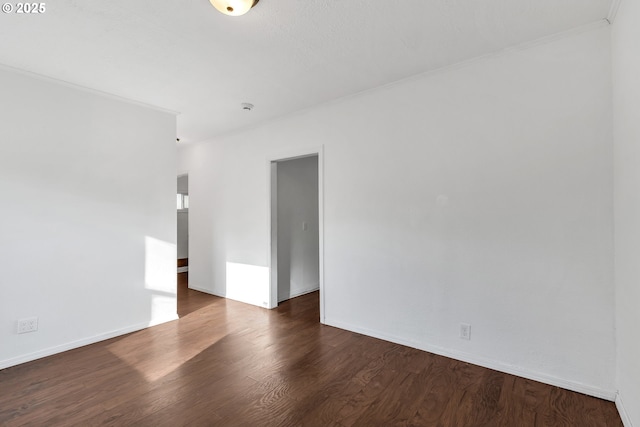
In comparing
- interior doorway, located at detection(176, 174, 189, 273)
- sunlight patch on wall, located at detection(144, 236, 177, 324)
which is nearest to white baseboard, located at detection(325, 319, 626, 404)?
sunlight patch on wall, located at detection(144, 236, 177, 324)

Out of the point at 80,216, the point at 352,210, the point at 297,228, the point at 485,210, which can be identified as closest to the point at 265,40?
the point at 352,210

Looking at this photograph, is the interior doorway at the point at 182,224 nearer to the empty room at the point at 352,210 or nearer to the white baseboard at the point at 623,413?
the empty room at the point at 352,210

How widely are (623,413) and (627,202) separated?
1.29 meters

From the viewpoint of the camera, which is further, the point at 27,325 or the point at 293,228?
the point at 293,228

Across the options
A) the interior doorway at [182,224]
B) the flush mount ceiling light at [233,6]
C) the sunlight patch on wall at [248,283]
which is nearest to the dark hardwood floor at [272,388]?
the sunlight patch on wall at [248,283]

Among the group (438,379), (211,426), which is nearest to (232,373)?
(211,426)

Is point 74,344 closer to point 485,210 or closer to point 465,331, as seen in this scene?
point 465,331

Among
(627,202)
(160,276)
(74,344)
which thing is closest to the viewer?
(627,202)

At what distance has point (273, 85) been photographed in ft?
9.94

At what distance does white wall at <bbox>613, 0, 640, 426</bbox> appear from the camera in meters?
1.59

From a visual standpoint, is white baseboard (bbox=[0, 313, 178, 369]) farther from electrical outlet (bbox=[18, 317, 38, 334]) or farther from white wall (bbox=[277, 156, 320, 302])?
white wall (bbox=[277, 156, 320, 302])

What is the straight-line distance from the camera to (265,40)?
225cm

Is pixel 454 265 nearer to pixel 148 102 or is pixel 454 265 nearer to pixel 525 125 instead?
pixel 525 125

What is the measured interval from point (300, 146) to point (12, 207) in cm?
280
